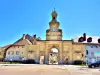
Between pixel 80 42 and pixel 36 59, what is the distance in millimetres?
16879

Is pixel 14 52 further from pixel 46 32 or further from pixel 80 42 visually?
pixel 80 42

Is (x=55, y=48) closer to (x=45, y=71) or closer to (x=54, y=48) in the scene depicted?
(x=54, y=48)

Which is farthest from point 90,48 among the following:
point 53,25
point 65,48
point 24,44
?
point 24,44

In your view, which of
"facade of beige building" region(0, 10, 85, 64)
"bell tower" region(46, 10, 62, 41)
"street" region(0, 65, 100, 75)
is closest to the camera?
"street" region(0, 65, 100, 75)

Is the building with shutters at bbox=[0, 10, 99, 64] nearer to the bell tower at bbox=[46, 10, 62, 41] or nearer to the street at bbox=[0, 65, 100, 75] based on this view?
the bell tower at bbox=[46, 10, 62, 41]

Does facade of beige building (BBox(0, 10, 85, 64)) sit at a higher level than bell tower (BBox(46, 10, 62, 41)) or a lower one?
lower

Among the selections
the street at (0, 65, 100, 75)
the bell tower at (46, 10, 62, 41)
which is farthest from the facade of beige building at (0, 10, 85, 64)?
the street at (0, 65, 100, 75)

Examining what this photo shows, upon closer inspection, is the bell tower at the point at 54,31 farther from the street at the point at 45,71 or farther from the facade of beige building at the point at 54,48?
the street at the point at 45,71

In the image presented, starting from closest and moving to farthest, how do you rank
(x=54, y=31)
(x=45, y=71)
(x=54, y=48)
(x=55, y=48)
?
1. (x=45, y=71)
2. (x=55, y=48)
3. (x=54, y=48)
4. (x=54, y=31)

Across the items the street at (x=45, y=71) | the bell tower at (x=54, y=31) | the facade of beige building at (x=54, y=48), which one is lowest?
the street at (x=45, y=71)

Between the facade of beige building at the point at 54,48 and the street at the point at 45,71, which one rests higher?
the facade of beige building at the point at 54,48

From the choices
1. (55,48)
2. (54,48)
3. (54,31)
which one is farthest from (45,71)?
(54,31)

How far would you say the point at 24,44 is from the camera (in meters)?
80.4

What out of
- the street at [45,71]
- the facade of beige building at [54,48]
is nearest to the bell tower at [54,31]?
the facade of beige building at [54,48]
